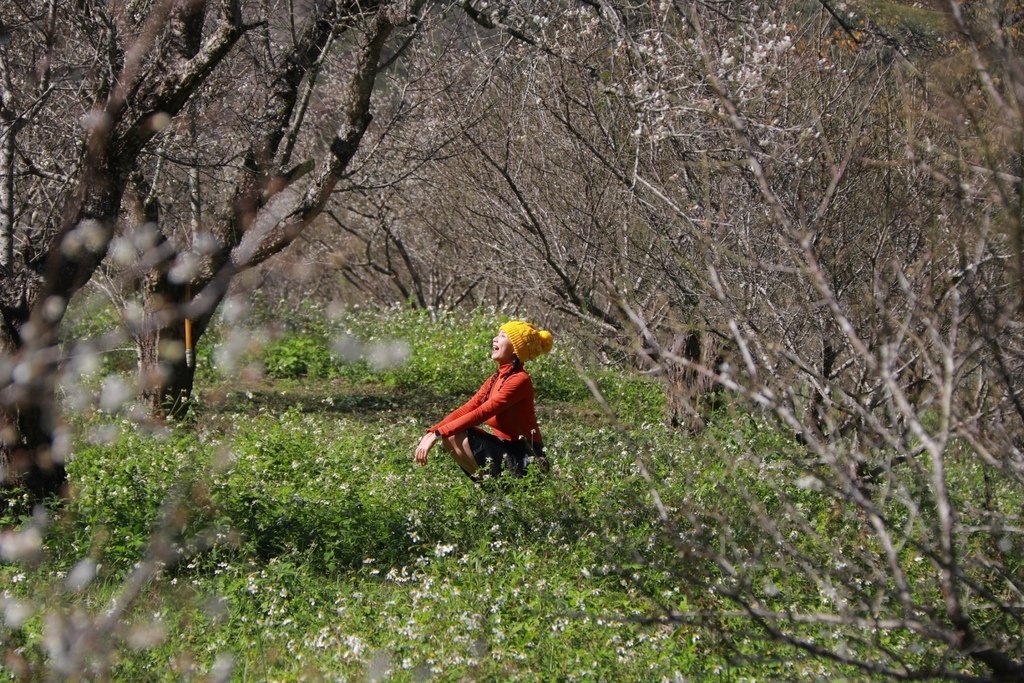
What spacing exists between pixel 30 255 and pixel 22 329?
46 cm

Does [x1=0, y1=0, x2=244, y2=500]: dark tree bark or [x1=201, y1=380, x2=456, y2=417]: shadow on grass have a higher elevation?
[x1=0, y1=0, x2=244, y2=500]: dark tree bark

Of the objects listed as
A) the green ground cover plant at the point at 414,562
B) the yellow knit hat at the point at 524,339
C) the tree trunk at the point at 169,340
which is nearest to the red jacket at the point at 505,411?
the yellow knit hat at the point at 524,339

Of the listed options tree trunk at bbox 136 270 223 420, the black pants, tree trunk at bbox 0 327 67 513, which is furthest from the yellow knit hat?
tree trunk at bbox 136 270 223 420

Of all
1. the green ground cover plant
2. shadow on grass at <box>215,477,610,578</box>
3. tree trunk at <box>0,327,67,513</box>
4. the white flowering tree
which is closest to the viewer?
the white flowering tree

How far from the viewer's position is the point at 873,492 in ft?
20.0

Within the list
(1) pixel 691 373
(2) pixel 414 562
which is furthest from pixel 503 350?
(1) pixel 691 373

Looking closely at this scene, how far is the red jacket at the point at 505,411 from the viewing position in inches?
281

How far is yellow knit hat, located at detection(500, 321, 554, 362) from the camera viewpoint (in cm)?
725

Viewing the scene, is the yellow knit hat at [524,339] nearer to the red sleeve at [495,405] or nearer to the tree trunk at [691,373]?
the red sleeve at [495,405]

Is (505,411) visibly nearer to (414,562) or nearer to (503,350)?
(503,350)

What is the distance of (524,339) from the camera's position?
23.9 ft

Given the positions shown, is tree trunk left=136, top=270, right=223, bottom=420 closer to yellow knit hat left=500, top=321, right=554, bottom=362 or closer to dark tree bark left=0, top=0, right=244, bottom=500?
dark tree bark left=0, top=0, right=244, bottom=500

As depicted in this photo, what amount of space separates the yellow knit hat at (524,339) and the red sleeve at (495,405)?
17 centimetres

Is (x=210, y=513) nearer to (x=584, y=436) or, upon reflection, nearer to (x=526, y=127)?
(x=584, y=436)
